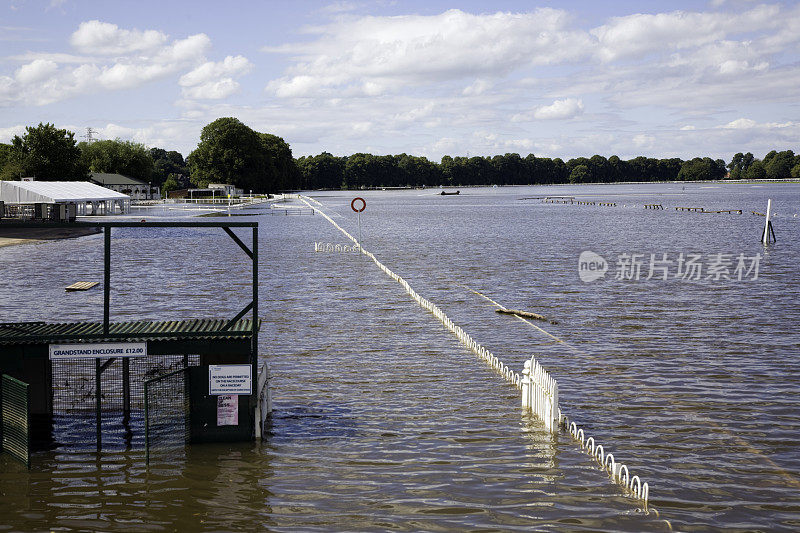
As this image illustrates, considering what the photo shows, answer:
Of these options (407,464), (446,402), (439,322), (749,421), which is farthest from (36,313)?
(749,421)

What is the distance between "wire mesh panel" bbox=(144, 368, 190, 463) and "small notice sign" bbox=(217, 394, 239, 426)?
62cm

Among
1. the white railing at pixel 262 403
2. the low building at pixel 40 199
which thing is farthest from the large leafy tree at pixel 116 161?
the white railing at pixel 262 403

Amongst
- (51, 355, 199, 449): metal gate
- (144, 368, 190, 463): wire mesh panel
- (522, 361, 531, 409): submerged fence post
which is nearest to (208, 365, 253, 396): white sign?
(144, 368, 190, 463): wire mesh panel

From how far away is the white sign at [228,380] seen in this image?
1591 centimetres

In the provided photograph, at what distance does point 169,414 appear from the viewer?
1630cm

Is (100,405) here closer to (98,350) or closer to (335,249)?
(98,350)

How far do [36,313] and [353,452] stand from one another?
74.9 ft

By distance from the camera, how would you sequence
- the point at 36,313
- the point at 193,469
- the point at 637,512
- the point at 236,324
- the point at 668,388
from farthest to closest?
the point at 36,313 → the point at 668,388 → the point at 236,324 → the point at 193,469 → the point at 637,512

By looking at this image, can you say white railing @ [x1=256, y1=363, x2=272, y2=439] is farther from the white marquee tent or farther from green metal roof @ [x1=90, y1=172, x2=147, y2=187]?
green metal roof @ [x1=90, y1=172, x2=147, y2=187]

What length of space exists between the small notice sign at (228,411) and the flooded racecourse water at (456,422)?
1.70 ft

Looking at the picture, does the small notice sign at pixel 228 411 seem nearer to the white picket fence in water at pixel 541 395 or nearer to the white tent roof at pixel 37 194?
the white picket fence in water at pixel 541 395

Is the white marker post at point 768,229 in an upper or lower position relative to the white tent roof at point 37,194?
lower

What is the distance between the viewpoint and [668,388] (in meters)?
22.1

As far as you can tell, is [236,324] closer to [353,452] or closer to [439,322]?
[353,452]
